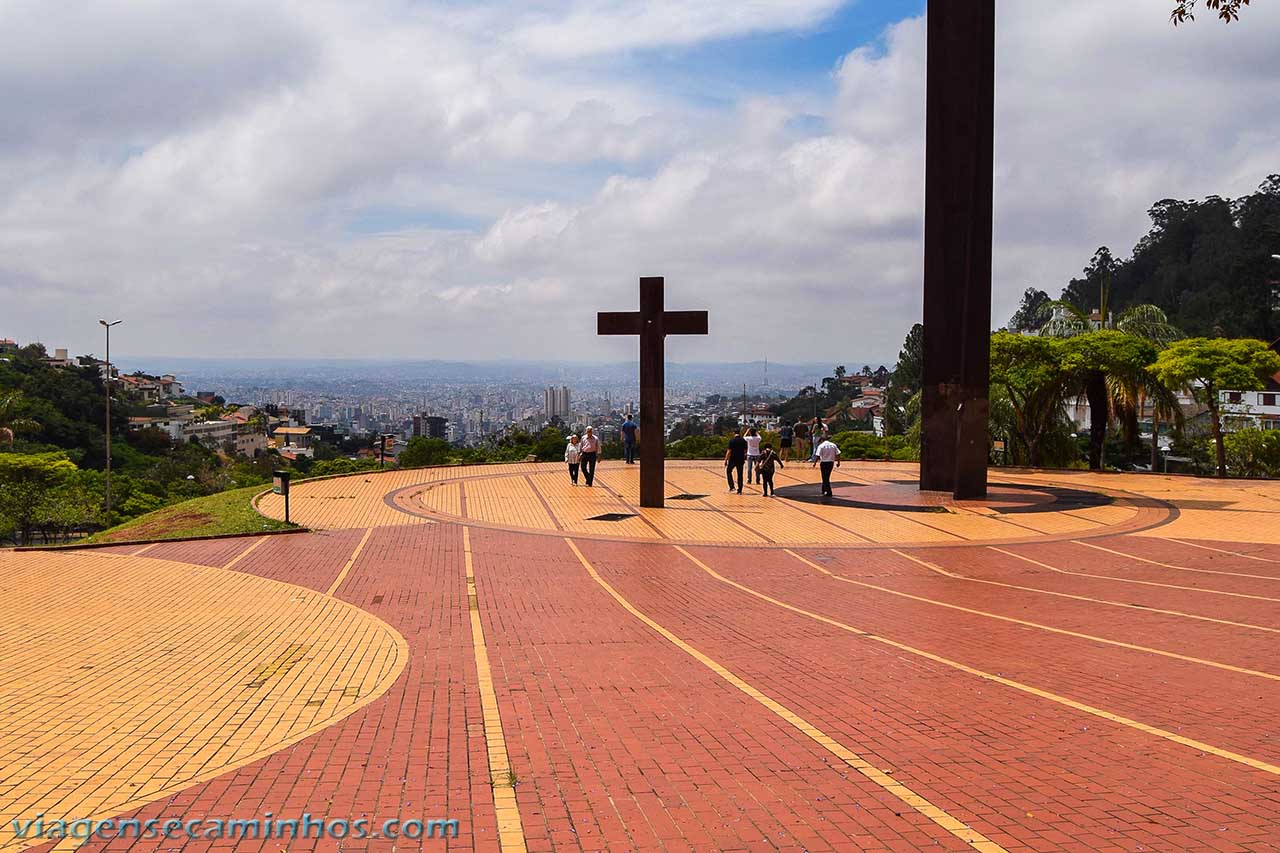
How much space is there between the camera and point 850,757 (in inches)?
231

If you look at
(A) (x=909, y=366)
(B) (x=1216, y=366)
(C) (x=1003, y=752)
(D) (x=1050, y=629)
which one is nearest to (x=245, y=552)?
(D) (x=1050, y=629)

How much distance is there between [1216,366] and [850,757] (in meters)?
23.5

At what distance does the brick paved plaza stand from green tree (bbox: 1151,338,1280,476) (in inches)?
396

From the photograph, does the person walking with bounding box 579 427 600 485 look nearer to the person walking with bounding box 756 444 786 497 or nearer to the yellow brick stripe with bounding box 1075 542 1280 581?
the person walking with bounding box 756 444 786 497

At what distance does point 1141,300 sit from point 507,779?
95638 millimetres

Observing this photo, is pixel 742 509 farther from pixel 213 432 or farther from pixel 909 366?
pixel 213 432

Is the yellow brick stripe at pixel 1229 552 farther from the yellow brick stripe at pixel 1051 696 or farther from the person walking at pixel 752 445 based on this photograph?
the person walking at pixel 752 445

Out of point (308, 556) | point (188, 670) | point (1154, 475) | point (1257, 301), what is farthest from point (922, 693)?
point (1257, 301)

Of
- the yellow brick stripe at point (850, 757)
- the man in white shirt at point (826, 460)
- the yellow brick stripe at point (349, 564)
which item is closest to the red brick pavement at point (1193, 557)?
the man in white shirt at point (826, 460)

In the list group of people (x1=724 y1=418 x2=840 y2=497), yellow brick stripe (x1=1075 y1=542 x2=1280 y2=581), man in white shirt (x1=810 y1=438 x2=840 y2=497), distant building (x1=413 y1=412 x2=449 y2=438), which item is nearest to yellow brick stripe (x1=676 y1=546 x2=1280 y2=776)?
yellow brick stripe (x1=1075 y1=542 x2=1280 y2=581)

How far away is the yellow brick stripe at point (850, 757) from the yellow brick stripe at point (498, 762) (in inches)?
71.5

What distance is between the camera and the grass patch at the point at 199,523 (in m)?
16.1

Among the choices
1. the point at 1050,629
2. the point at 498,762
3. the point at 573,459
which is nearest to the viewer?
the point at 498,762

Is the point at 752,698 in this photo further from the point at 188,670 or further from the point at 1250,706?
the point at 188,670
